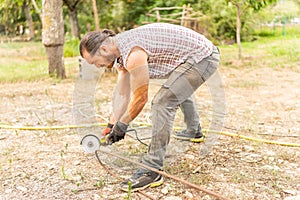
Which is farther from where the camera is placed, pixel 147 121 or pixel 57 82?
pixel 57 82

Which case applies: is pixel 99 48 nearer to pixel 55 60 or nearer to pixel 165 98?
pixel 165 98

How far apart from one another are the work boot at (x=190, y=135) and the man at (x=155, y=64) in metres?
0.90

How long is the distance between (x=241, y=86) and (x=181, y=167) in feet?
12.5

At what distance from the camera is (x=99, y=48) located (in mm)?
2494

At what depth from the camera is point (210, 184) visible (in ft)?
9.02

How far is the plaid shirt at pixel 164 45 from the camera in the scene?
2488 millimetres

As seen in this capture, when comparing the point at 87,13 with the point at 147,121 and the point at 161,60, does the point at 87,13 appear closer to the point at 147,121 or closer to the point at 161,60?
the point at 147,121

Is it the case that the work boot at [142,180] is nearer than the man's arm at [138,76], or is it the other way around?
the man's arm at [138,76]

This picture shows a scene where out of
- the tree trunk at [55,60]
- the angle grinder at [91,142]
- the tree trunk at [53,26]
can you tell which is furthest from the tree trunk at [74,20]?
the angle grinder at [91,142]

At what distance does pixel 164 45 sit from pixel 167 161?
1.07 meters

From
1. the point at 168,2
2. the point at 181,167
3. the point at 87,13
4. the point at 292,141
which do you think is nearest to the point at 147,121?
the point at 181,167

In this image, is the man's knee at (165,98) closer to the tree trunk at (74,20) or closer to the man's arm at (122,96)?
the man's arm at (122,96)

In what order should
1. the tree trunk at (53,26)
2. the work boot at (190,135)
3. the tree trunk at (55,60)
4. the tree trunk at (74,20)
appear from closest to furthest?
the work boot at (190,135) → the tree trunk at (53,26) → the tree trunk at (55,60) → the tree trunk at (74,20)

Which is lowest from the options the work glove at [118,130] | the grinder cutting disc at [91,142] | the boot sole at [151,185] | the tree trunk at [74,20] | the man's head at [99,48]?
the boot sole at [151,185]
